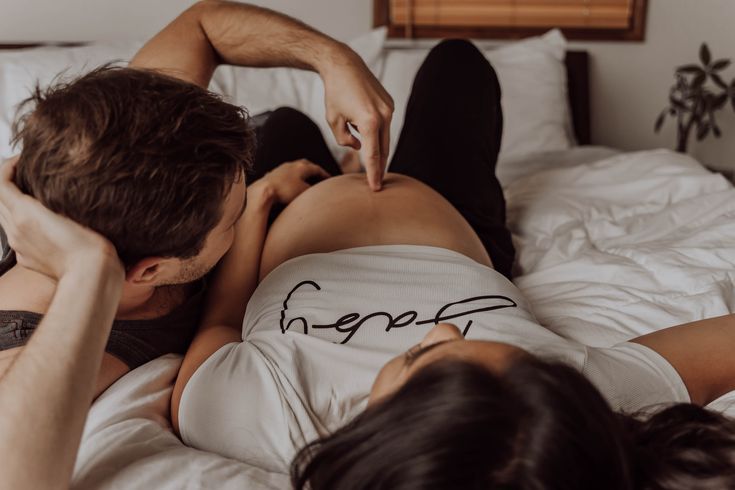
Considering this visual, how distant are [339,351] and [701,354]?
486mm

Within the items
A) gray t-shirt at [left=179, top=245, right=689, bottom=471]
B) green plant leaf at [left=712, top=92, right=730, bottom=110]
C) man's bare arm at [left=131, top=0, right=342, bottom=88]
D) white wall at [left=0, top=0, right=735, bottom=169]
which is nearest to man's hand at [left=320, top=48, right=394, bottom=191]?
man's bare arm at [left=131, top=0, right=342, bottom=88]

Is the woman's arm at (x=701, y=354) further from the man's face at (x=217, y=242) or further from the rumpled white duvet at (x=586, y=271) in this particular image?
the man's face at (x=217, y=242)

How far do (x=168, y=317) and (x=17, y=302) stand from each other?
8.4 inches

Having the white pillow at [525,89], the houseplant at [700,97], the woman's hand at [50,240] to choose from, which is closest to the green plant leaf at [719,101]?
the houseplant at [700,97]

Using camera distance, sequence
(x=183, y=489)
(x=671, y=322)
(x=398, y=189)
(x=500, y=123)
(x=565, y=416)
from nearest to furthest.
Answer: (x=565, y=416), (x=183, y=489), (x=671, y=322), (x=398, y=189), (x=500, y=123)

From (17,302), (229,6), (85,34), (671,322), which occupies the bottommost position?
(671,322)

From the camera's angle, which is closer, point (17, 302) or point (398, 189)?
point (17, 302)

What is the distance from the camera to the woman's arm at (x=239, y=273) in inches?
43.0

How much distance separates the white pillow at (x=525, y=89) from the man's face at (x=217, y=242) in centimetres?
128

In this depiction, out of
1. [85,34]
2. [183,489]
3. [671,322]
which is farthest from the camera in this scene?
[85,34]

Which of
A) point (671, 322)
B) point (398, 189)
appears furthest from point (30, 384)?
point (671, 322)

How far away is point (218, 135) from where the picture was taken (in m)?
0.98

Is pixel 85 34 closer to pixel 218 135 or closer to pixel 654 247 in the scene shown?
pixel 218 135

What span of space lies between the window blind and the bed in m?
0.44
